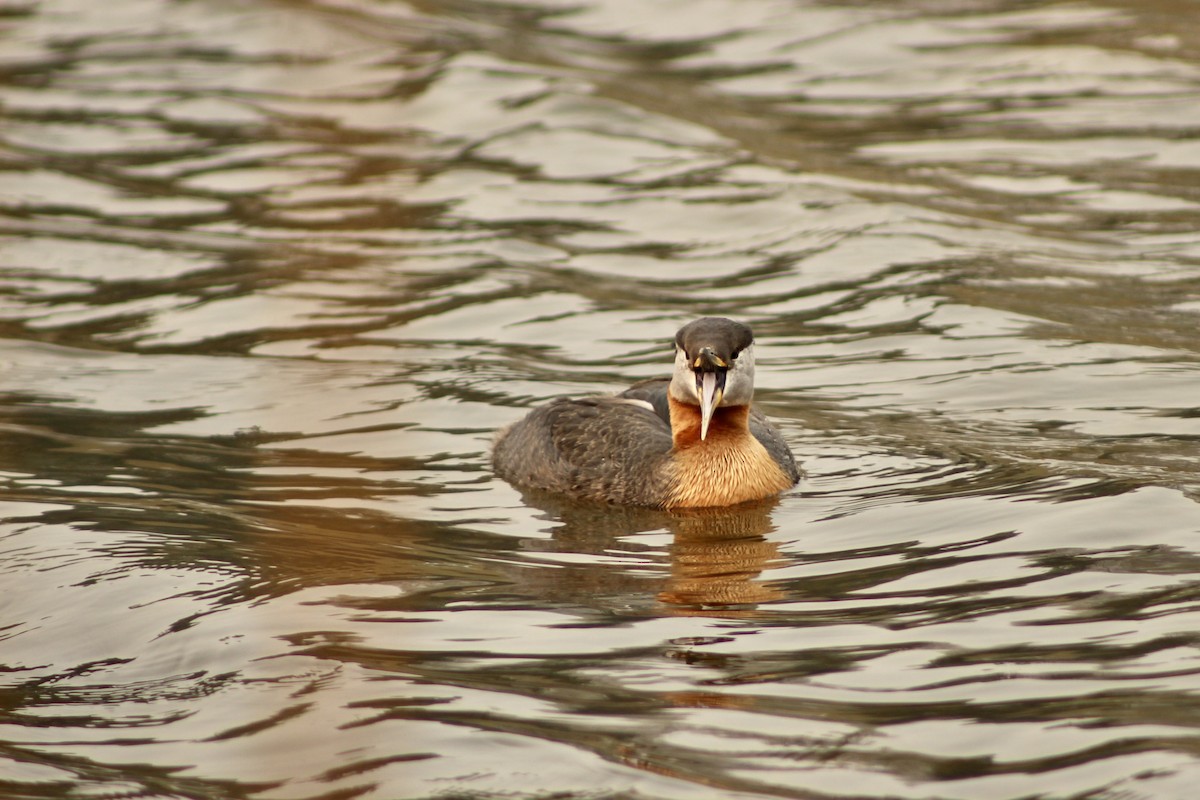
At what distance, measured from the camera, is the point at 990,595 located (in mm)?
7719

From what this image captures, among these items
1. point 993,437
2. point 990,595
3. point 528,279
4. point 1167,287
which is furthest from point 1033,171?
point 990,595

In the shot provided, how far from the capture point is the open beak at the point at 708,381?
391 inches

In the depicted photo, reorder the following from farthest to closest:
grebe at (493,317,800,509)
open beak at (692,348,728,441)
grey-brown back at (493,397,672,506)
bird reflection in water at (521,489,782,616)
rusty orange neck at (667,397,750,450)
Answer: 1. grey-brown back at (493,397,672,506)
2. rusty orange neck at (667,397,750,450)
3. grebe at (493,317,800,509)
4. open beak at (692,348,728,441)
5. bird reflection in water at (521,489,782,616)

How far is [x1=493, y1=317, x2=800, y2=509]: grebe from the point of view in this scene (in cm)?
1012

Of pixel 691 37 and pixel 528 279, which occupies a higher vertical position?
pixel 691 37

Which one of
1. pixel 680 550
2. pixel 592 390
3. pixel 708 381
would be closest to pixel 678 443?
pixel 708 381

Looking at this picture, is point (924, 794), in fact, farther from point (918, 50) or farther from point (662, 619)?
point (918, 50)

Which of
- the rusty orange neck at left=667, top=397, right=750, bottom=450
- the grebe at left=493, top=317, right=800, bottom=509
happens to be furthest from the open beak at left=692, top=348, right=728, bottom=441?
the rusty orange neck at left=667, top=397, right=750, bottom=450

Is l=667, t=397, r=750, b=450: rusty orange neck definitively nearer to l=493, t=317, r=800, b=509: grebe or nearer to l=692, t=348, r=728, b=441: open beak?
l=493, t=317, r=800, b=509: grebe

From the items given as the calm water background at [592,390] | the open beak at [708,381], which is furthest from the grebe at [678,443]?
the calm water background at [592,390]

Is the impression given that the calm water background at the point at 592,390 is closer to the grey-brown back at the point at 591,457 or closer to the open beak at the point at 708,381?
the grey-brown back at the point at 591,457

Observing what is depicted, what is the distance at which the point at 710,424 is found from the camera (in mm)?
10477

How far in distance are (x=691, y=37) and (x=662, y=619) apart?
1733 centimetres

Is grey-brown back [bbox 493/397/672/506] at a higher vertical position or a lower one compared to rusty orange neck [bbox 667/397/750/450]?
lower
